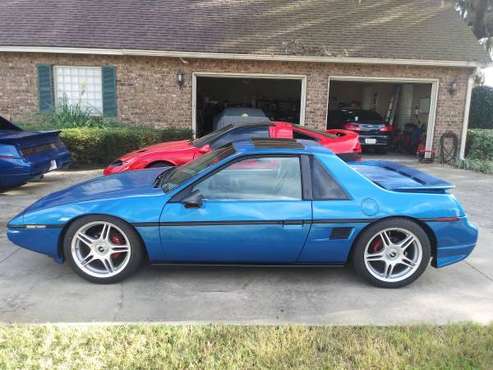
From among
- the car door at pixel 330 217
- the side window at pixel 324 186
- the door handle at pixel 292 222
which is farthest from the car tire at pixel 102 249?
the side window at pixel 324 186

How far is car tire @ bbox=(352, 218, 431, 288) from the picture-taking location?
3852mm

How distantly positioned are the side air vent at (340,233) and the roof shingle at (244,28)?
9132mm

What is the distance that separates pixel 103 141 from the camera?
34.1 ft

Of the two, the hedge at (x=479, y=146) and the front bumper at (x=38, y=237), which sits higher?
the hedge at (x=479, y=146)

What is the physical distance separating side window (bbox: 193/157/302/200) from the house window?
9665mm

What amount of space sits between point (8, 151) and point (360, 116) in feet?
35.8

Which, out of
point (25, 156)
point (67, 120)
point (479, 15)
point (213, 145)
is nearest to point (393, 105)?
point (479, 15)

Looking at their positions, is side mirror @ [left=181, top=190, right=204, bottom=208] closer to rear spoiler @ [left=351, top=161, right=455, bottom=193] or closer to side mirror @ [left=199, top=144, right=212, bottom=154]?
rear spoiler @ [left=351, top=161, right=455, bottom=193]

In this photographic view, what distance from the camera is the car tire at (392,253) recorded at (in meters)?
3.85

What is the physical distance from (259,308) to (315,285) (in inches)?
28.0

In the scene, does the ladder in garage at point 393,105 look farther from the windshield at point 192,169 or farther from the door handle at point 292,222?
the door handle at point 292,222

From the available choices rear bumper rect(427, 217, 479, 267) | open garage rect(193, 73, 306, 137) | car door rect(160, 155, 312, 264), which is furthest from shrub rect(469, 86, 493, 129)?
car door rect(160, 155, 312, 264)

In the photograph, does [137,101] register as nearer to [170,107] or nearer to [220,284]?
[170,107]

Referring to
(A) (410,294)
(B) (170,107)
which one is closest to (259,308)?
(A) (410,294)
